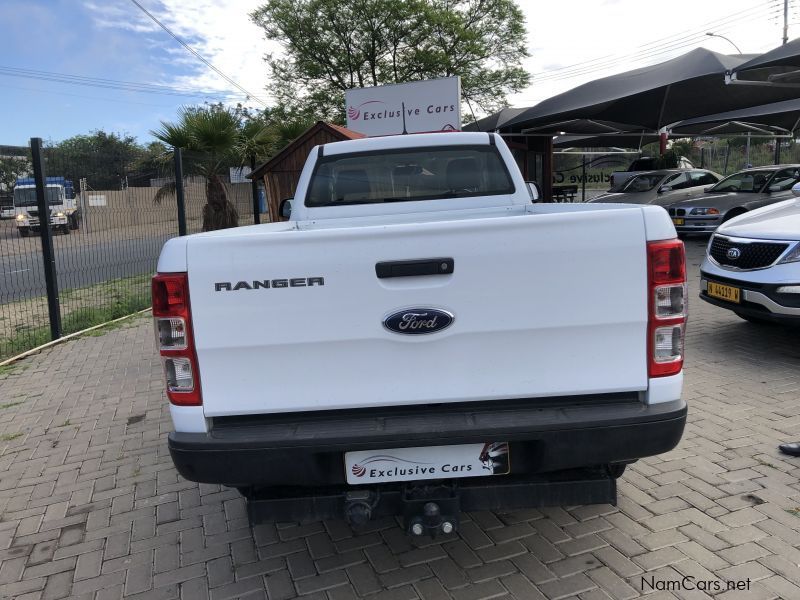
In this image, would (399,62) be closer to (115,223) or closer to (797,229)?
(115,223)

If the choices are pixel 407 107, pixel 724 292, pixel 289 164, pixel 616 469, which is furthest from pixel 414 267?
pixel 407 107

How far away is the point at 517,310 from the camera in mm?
2312

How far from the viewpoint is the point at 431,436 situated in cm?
228

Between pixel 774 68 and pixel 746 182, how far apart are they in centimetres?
229

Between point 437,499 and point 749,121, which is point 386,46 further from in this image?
point 437,499

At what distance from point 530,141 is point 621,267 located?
22.4m

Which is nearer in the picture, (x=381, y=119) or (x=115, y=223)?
(x=115, y=223)

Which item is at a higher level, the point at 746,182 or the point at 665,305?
the point at 746,182

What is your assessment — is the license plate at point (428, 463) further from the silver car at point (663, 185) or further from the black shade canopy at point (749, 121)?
the black shade canopy at point (749, 121)

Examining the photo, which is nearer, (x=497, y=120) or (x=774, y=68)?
(x=774, y=68)

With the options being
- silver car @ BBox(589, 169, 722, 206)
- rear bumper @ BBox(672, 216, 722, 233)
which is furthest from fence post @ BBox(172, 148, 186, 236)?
silver car @ BBox(589, 169, 722, 206)

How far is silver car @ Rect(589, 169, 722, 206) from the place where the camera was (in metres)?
15.9

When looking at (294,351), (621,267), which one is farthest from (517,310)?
(294,351)

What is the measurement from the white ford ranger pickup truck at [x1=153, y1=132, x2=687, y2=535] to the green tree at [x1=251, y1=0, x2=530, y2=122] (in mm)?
28359
